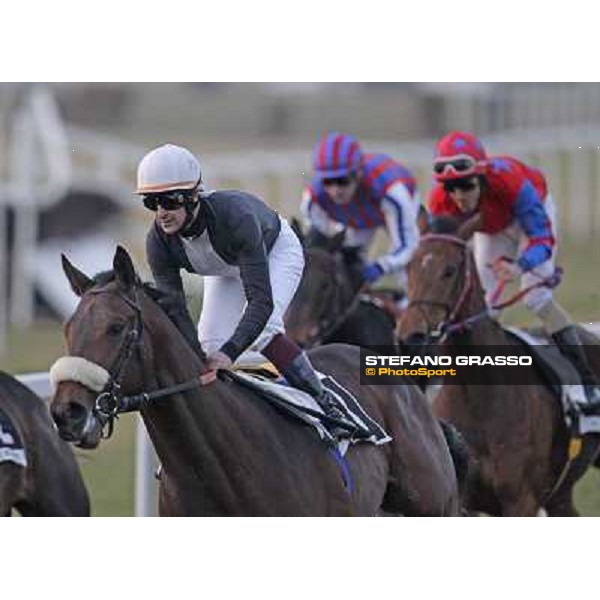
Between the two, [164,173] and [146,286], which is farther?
[164,173]

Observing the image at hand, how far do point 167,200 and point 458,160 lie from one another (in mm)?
2598

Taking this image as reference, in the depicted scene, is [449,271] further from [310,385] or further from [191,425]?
[191,425]

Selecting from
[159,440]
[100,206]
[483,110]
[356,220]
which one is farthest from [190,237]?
[100,206]

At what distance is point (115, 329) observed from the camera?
471 centimetres

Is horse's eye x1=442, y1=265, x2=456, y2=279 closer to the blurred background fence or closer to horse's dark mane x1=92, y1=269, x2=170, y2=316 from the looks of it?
horse's dark mane x1=92, y1=269, x2=170, y2=316

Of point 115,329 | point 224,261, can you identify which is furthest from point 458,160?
point 115,329

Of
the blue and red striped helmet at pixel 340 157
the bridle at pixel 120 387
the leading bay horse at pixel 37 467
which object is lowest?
the leading bay horse at pixel 37 467

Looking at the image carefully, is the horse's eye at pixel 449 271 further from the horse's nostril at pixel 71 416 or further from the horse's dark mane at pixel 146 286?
the horse's nostril at pixel 71 416

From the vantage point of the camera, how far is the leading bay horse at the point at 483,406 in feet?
23.3

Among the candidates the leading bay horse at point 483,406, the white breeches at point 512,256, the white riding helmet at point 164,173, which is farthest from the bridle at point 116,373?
the white breeches at point 512,256

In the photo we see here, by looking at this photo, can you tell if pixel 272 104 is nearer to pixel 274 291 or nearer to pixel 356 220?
pixel 356 220

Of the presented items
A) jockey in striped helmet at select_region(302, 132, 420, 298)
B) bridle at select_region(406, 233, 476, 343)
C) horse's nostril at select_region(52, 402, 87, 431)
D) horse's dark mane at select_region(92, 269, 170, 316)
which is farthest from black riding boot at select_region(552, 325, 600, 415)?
horse's nostril at select_region(52, 402, 87, 431)

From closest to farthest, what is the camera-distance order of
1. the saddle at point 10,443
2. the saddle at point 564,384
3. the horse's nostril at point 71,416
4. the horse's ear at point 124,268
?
the horse's nostril at point 71,416
the horse's ear at point 124,268
the saddle at point 10,443
the saddle at point 564,384

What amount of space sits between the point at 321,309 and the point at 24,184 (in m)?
5.53
